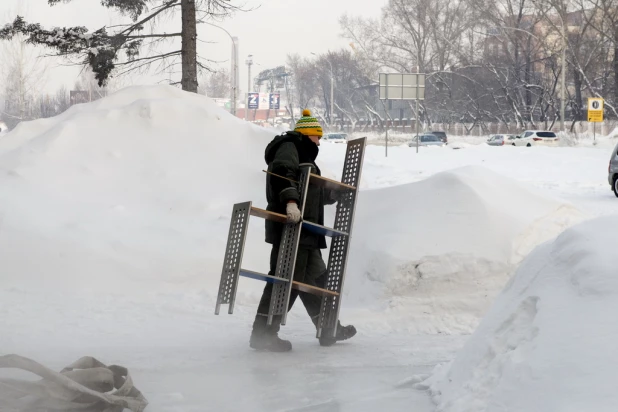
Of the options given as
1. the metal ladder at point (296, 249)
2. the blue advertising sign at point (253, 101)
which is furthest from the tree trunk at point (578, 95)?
the metal ladder at point (296, 249)

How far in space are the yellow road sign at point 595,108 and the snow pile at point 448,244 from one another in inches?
1275

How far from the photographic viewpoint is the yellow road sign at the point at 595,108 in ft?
128

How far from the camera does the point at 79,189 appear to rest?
9961 mm

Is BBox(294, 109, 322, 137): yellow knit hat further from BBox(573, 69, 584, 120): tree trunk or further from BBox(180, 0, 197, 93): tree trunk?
BBox(573, 69, 584, 120): tree trunk

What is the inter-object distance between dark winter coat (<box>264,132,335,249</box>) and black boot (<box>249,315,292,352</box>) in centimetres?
57

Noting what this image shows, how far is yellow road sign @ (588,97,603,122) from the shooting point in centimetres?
3903

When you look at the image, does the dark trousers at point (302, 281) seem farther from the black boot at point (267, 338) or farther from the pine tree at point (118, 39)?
the pine tree at point (118, 39)

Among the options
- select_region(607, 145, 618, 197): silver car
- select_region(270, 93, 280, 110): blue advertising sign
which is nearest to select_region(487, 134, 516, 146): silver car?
select_region(607, 145, 618, 197): silver car

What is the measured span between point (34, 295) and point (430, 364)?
410cm

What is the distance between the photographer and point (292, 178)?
19.0ft

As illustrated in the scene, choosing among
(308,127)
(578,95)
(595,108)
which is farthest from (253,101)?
(308,127)

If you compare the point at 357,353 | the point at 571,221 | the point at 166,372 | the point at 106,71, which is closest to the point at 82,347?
the point at 166,372

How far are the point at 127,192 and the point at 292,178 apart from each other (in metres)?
4.70

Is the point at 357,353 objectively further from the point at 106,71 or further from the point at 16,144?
the point at 106,71
